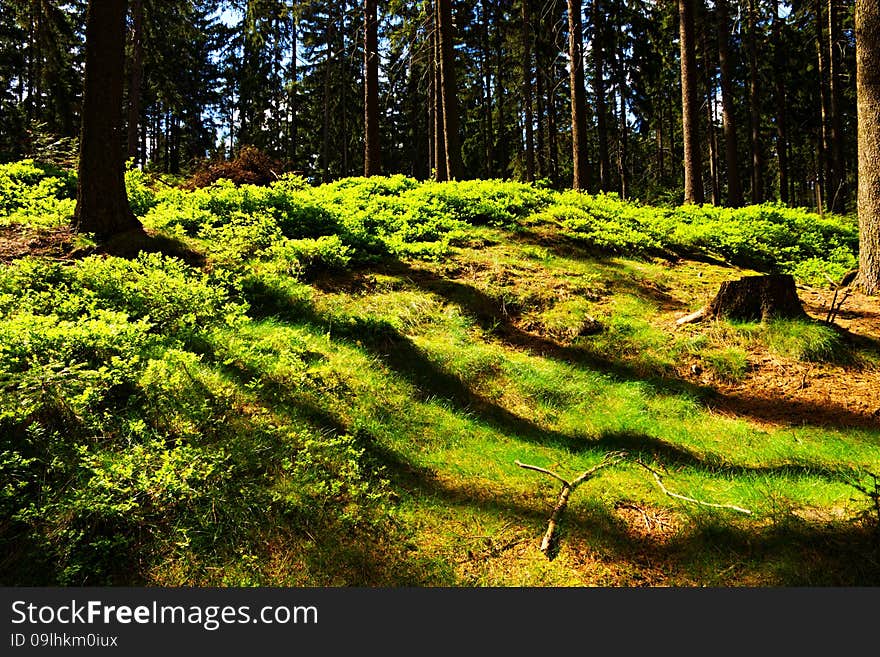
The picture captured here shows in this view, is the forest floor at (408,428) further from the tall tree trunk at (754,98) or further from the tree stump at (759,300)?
the tall tree trunk at (754,98)

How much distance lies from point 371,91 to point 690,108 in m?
8.54

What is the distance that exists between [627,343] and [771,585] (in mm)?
3995

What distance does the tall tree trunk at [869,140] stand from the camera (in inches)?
299

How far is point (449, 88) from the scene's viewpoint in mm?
13781

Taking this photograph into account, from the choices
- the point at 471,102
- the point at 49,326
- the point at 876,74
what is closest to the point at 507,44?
the point at 471,102

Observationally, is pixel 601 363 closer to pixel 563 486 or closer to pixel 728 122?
pixel 563 486

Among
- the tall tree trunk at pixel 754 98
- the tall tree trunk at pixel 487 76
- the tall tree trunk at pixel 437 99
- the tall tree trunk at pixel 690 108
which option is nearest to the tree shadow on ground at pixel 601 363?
the tall tree trunk at pixel 437 99

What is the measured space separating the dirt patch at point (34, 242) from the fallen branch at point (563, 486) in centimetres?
666

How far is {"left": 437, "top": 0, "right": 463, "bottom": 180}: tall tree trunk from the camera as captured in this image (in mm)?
13781

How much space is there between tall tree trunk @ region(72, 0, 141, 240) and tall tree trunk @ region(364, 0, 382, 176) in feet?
24.0

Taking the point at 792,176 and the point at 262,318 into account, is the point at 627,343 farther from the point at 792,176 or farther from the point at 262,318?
the point at 792,176

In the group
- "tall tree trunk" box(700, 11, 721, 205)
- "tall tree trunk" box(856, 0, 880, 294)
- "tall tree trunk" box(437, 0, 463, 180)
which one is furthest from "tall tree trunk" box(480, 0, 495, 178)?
"tall tree trunk" box(856, 0, 880, 294)

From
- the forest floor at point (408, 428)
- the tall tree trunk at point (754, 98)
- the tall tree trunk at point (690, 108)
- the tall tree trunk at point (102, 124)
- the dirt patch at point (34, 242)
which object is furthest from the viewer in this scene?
the tall tree trunk at point (754, 98)

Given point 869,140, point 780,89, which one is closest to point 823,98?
point 780,89
